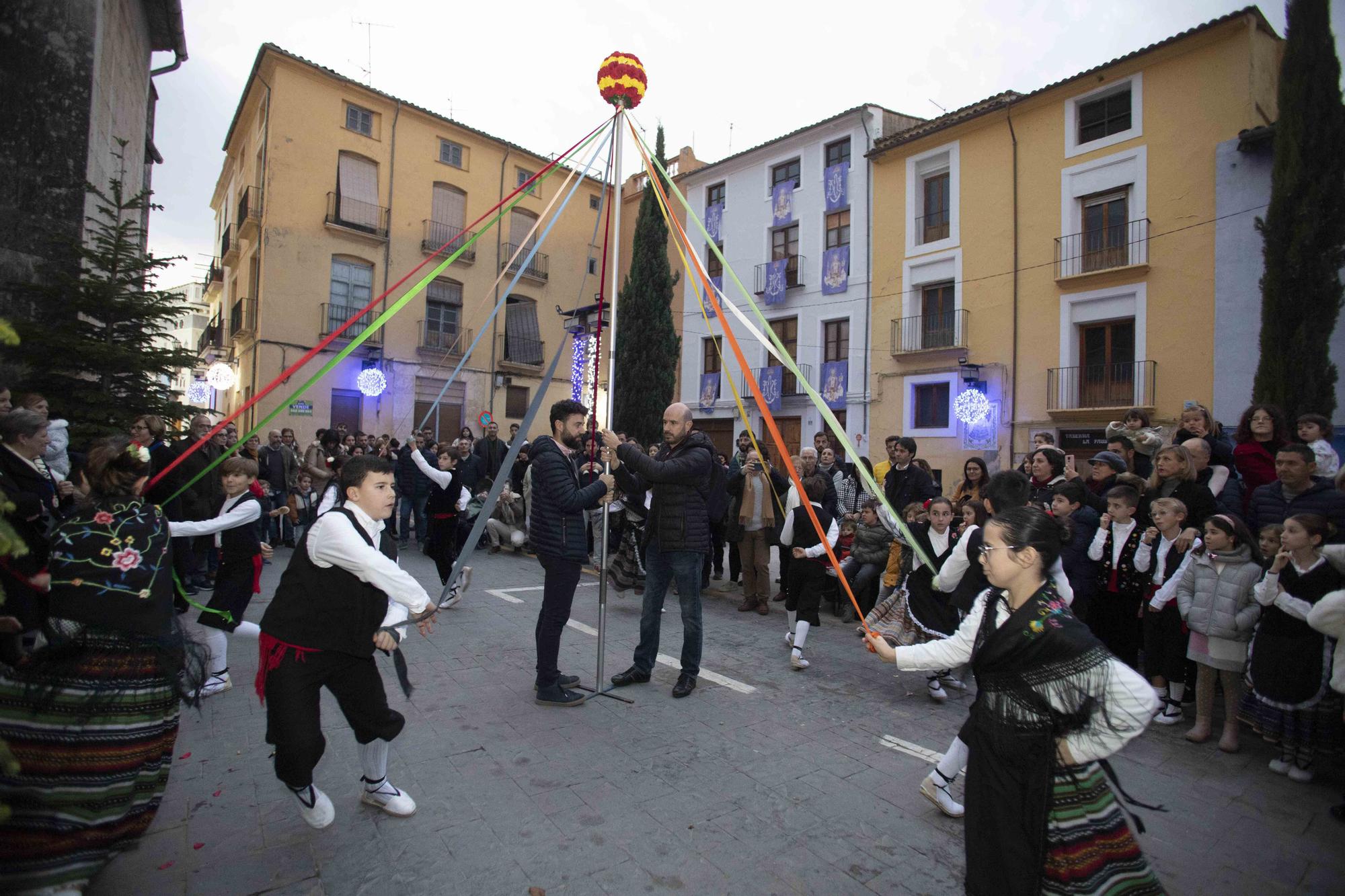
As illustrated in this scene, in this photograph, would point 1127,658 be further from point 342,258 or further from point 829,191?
point 342,258

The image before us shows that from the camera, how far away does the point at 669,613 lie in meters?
7.79

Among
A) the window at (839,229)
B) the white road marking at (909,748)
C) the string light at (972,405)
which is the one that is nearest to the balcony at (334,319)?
the window at (839,229)

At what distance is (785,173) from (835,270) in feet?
14.0

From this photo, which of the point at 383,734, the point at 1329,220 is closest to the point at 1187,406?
the point at 383,734

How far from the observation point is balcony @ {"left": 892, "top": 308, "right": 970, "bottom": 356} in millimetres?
19578

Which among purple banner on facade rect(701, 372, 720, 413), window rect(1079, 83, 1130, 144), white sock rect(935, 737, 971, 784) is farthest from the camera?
purple banner on facade rect(701, 372, 720, 413)

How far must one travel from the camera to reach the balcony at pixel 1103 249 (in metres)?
16.7

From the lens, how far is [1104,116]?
17.7 metres

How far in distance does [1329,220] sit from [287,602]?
1784 cm

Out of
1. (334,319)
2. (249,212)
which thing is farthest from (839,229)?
(249,212)

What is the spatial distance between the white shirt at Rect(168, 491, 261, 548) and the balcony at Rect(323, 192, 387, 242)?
20.1m

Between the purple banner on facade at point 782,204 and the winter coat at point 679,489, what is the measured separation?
20300 mm

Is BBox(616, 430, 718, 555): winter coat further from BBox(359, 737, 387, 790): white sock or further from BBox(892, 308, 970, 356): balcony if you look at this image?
BBox(892, 308, 970, 356): balcony

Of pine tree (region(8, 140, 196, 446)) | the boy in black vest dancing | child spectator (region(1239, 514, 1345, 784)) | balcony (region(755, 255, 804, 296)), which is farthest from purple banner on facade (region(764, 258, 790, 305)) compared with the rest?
the boy in black vest dancing
